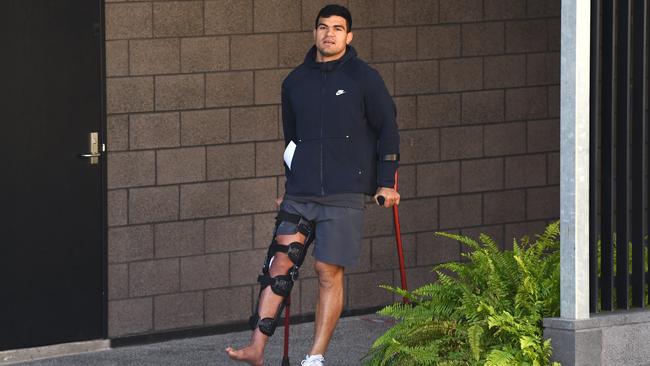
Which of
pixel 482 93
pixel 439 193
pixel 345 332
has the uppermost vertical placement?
pixel 482 93

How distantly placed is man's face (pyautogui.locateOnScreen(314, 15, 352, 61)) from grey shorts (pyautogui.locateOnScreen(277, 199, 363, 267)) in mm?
871

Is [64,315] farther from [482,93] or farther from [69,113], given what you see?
[482,93]

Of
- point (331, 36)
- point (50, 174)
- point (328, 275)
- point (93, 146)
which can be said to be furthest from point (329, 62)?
point (50, 174)

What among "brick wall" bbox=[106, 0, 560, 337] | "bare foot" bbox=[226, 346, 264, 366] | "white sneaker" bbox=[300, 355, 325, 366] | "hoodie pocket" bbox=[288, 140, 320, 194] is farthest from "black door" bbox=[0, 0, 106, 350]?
"white sneaker" bbox=[300, 355, 325, 366]

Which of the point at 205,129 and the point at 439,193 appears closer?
the point at 205,129

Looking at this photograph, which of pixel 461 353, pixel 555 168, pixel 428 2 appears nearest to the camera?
pixel 461 353

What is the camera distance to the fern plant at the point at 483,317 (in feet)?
27.2

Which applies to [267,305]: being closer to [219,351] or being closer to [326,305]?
[326,305]

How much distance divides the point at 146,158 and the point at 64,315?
3.74ft

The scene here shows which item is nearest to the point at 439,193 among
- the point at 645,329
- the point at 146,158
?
the point at 146,158

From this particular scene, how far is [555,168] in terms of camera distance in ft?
41.6

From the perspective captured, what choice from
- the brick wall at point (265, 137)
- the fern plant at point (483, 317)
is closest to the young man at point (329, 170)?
the fern plant at point (483, 317)

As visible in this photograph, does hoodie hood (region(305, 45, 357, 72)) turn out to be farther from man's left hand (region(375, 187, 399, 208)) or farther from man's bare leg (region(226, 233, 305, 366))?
man's bare leg (region(226, 233, 305, 366))

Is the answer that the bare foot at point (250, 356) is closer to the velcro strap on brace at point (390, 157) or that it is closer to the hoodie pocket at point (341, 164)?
the hoodie pocket at point (341, 164)
